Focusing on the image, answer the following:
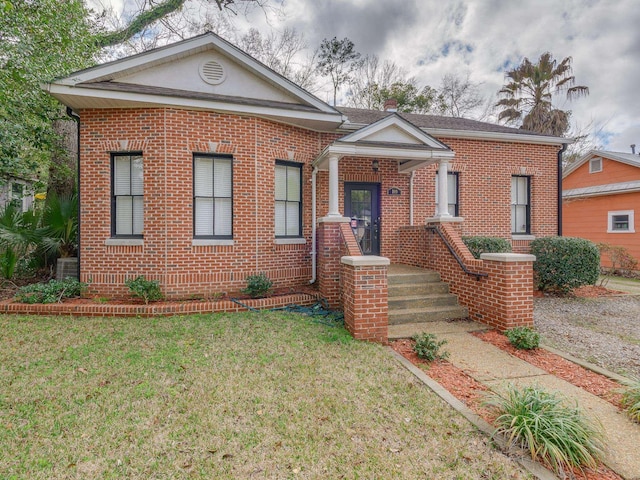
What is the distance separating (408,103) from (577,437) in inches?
829

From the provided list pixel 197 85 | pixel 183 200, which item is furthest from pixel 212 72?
pixel 183 200

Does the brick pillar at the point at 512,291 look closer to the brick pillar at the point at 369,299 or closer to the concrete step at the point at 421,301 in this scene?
the concrete step at the point at 421,301

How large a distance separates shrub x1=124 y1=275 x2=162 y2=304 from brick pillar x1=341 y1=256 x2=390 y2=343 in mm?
3799

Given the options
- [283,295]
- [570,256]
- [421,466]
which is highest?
[570,256]

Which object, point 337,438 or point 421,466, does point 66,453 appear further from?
point 421,466

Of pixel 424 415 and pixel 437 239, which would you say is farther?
pixel 437 239

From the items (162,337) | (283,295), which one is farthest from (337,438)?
(283,295)

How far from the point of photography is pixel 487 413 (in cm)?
315

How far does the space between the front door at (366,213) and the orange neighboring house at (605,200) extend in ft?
40.0

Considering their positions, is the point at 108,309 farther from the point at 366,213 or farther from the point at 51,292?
the point at 366,213

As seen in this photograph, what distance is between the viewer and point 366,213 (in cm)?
890

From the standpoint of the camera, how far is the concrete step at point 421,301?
242 inches

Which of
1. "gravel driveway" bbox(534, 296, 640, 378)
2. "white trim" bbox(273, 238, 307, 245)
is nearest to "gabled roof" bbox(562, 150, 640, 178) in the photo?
"gravel driveway" bbox(534, 296, 640, 378)

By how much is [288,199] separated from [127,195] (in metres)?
3.40
